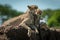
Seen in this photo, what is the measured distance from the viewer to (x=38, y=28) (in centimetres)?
718

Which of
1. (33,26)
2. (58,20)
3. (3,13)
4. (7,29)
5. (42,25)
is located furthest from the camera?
(3,13)

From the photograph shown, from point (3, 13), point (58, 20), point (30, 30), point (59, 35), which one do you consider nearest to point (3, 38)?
point (30, 30)

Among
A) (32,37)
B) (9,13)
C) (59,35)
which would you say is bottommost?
(9,13)

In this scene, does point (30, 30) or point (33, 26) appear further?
point (33, 26)

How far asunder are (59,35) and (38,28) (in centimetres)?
95

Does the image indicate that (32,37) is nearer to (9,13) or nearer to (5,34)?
(5,34)

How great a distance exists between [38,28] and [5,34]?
1.33 m

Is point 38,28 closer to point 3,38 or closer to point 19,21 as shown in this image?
point 19,21

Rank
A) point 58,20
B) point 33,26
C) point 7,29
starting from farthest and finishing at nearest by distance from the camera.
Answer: point 58,20
point 33,26
point 7,29

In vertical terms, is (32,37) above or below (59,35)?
above

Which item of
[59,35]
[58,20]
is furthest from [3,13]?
[59,35]

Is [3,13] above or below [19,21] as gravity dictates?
below

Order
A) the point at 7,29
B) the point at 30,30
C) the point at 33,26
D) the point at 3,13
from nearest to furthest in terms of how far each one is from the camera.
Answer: the point at 7,29
the point at 30,30
the point at 33,26
the point at 3,13

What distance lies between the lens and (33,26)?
6.90 meters
